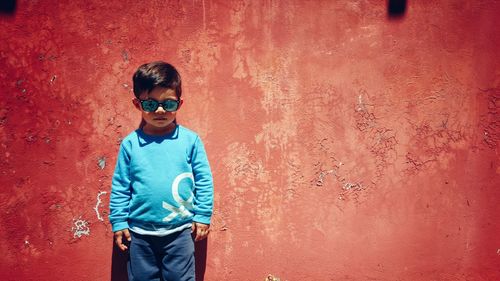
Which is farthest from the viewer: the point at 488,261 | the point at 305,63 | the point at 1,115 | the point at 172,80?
the point at 488,261

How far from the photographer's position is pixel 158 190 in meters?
2.13

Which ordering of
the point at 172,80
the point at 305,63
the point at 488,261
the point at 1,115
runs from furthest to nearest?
the point at 488,261
the point at 305,63
the point at 1,115
the point at 172,80

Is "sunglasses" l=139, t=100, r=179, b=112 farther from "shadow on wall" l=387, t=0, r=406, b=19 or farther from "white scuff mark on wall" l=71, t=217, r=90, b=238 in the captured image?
"shadow on wall" l=387, t=0, r=406, b=19

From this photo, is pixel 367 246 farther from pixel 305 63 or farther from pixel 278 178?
pixel 305 63

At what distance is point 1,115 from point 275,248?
6.85 feet

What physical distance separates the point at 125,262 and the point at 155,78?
1.36 metres

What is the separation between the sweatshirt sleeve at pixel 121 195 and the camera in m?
2.16

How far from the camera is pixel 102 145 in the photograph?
2.48m

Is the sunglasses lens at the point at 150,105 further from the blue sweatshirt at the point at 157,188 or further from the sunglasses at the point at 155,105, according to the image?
the blue sweatshirt at the point at 157,188

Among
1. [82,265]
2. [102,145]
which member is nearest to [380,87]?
[102,145]

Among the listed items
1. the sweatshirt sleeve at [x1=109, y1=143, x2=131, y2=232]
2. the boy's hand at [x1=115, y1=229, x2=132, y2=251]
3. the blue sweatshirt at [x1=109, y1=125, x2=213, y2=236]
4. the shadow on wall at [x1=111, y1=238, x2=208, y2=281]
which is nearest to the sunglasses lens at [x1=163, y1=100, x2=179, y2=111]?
the blue sweatshirt at [x1=109, y1=125, x2=213, y2=236]

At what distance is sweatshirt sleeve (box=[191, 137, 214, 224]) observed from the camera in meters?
2.22

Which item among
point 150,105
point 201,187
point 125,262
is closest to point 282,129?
point 201,187

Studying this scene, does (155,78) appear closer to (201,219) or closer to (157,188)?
(157,188)
